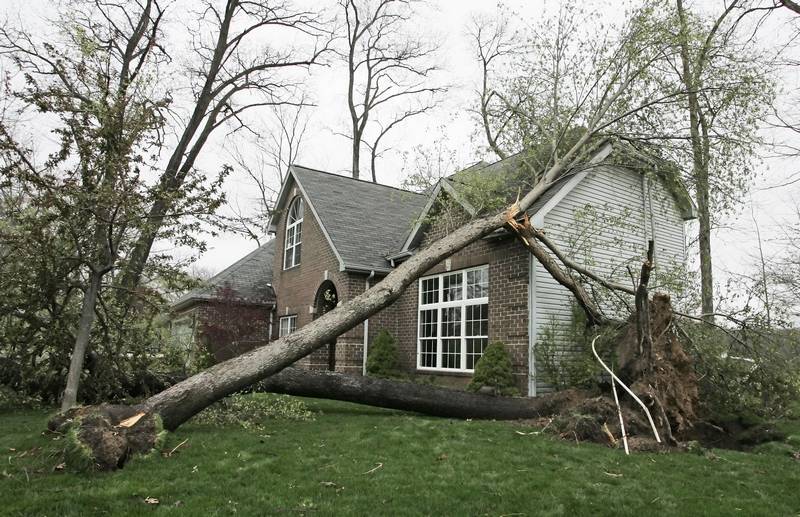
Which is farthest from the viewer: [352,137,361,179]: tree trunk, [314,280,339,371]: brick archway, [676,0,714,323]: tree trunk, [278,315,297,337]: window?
[352,137,361,179]: tree trunk

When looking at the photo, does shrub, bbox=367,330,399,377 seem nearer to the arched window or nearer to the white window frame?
the white window frame

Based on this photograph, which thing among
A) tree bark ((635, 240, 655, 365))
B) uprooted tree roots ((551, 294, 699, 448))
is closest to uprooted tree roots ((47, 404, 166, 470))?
uprooted tree roots ((551, 294, 699, 448))

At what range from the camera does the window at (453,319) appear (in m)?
12.1

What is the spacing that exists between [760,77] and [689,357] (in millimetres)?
5529

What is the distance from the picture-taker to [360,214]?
54.9 ft

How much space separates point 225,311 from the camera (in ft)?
51.6

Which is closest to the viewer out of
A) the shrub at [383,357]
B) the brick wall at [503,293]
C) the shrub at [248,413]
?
the shrub at [248,413]

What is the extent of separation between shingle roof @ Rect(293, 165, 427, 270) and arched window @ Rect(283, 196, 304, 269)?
1.05 meters

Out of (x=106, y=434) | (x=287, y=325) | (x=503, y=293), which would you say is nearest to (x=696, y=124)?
(x=503, y=293)

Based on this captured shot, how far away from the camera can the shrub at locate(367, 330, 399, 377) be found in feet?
43.5

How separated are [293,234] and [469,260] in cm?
764

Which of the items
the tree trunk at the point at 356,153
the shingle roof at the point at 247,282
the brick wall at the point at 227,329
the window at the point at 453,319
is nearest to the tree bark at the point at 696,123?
the window at the point at 453,319

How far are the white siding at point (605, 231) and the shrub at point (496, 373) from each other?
21.0 inches

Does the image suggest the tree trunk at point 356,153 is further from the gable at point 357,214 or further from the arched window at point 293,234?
the arched window at point 293,234
